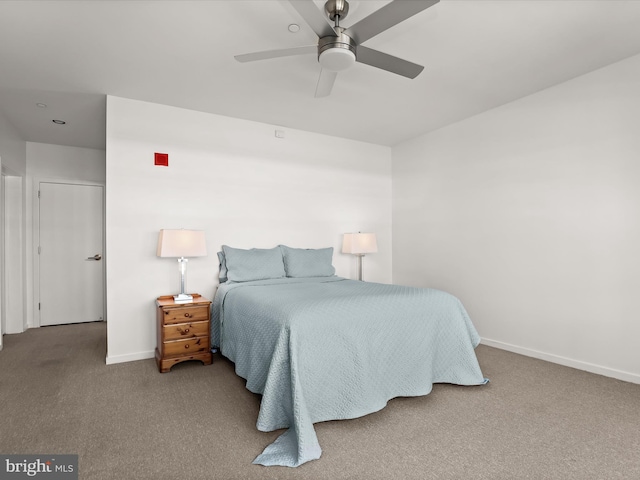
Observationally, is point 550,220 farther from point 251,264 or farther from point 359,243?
point 251,264

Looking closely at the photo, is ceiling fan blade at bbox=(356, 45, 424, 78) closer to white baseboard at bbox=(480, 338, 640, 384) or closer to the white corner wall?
the white corner wall

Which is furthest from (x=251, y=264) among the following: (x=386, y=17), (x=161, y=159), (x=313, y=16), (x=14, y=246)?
(x=14, y=246)

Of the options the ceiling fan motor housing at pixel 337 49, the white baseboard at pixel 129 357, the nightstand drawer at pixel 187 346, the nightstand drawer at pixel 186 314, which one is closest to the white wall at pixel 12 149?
the white baseboard at pixel 129 357

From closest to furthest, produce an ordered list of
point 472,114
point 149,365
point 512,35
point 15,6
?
point 15,6
point 512,35
point 149,365
point 472,114

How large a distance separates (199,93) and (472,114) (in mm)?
2947

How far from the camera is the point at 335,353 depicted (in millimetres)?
2152

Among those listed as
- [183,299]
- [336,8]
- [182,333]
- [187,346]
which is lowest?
[187,346]

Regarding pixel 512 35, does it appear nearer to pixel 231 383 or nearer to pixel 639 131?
pixel 639 131

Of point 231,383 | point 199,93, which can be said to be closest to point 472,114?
point 199,93

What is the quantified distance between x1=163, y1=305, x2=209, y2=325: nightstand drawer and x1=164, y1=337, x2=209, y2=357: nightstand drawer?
0.60 ft

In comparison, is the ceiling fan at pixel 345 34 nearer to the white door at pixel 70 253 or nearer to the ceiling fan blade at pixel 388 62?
the ceiling fan blade at pixel 388 62

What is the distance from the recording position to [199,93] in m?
3.37

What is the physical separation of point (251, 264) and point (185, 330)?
35.9 inches

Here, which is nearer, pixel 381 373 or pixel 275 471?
pixel 275 471
